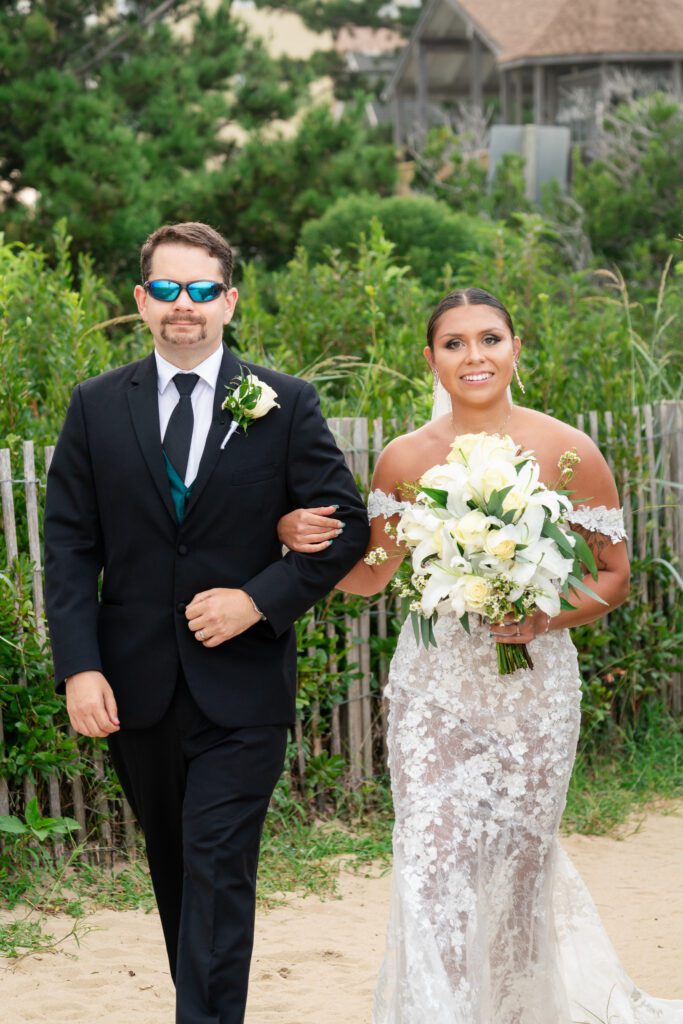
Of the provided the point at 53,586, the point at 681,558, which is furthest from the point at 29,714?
the point at 681,558

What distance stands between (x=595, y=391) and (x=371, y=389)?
119cm

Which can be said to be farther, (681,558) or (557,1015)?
(681,558)

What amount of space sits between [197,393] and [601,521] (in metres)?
1.19

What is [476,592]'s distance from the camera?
11.5ft

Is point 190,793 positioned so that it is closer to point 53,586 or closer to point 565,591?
point 53,586

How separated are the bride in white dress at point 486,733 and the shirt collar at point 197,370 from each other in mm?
463

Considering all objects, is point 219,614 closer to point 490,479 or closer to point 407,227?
point 490,479

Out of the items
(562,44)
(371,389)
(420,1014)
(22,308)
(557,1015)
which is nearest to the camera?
(420,1014)

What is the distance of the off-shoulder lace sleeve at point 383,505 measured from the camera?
4.05 m

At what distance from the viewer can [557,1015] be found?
4.00 metres

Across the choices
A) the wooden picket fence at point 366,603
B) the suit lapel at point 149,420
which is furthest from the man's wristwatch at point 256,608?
the wooden picket fence at point 366,603

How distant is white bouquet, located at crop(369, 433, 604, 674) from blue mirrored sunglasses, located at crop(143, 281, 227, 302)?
0.76 metres

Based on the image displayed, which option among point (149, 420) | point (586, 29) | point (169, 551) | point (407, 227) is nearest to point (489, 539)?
point (169, 551)

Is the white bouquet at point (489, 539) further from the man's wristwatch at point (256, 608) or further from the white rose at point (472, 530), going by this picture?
the man's wristwatch at point (256, 608)
